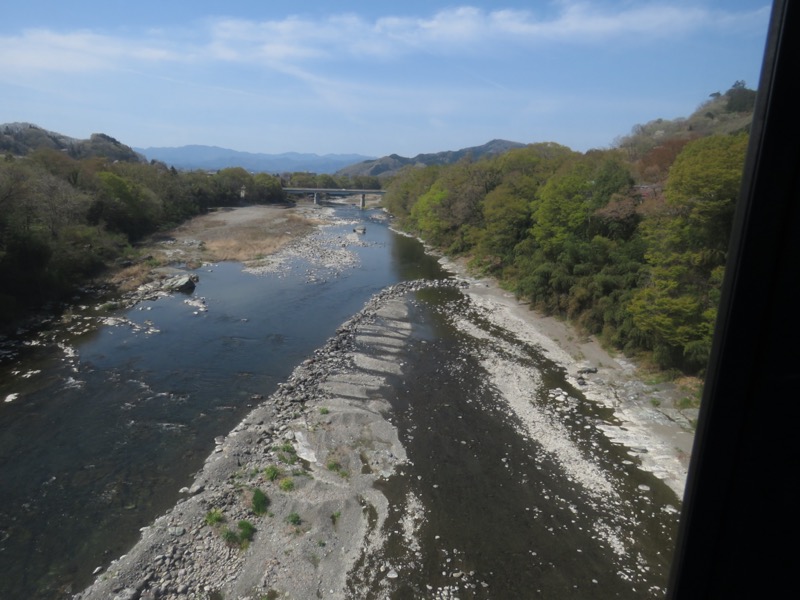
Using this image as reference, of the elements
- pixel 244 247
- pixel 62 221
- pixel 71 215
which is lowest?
pixel 244 247

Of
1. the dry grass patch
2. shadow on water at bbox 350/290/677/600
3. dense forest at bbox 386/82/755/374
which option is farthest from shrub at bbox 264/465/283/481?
the dry grass patch

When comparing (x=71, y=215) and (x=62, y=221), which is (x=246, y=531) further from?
(x=71, y=215)

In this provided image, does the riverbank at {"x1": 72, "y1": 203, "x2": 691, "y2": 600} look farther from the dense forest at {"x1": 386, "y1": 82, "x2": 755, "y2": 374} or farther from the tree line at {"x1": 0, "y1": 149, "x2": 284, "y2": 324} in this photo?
the tree line at {"x1": 0, "y1": 149, "x2": 284, "y2": 324}

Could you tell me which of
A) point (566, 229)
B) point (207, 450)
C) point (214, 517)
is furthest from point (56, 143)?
point (214, 517)

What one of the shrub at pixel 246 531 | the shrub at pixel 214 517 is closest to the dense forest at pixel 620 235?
the shrub at pixel 246 531

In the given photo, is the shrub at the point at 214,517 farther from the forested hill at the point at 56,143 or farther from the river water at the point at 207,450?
the forested hill at the point at 56,143
